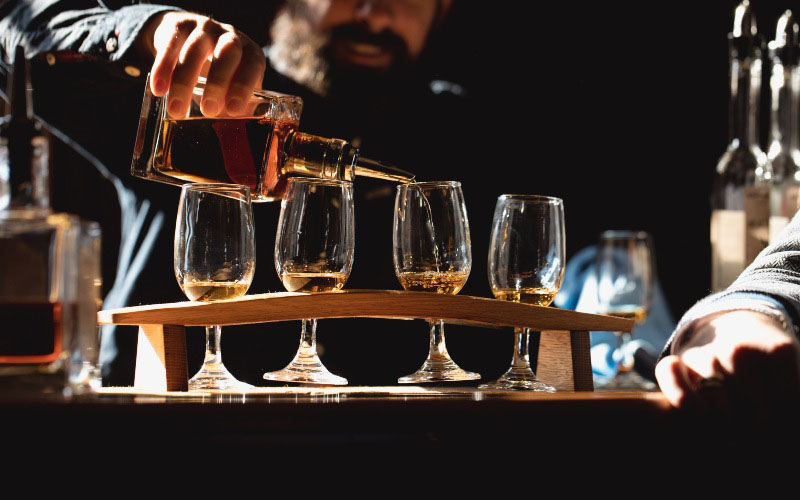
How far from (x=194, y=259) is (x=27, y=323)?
35 centimetres

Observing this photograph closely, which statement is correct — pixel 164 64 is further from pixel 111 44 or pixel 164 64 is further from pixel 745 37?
pixel 745 37

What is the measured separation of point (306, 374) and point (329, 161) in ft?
0.97

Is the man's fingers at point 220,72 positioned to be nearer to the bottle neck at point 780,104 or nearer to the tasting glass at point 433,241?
the tasting glass at point 433,241

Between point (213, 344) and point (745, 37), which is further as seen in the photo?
point (745, 37)

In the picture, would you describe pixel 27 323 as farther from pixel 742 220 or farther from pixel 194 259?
pixel 742 220

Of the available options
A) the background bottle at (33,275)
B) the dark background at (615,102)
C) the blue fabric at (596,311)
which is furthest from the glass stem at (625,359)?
the background bottle at (33,275)

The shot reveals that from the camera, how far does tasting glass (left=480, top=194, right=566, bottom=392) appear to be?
4.05ft

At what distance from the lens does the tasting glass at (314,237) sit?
1.14 meters

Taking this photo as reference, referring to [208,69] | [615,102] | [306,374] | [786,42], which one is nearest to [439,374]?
[306,374]

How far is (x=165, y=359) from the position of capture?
1.09 m

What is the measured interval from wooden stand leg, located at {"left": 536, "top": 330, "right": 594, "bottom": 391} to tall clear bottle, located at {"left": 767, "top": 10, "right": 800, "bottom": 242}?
29.5 inches

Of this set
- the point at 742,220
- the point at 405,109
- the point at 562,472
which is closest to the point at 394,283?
the point at 405,109

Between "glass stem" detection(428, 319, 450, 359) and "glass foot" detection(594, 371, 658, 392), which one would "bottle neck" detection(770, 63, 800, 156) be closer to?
"glass foot" detection(594, 371, 658, 392)

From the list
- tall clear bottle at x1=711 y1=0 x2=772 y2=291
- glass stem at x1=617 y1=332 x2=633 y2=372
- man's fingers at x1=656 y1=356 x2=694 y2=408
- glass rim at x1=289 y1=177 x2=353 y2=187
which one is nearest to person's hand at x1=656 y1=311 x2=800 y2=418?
man's fingers at x1=656 y1=356 x2=694 y2=408
